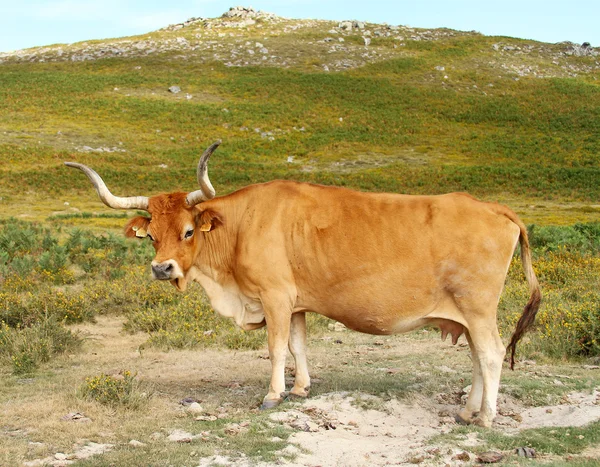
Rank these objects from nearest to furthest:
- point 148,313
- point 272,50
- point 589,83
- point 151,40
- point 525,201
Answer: point 148,313 < point 525,201 < point 589,83 < point 272,50 < point 151,40

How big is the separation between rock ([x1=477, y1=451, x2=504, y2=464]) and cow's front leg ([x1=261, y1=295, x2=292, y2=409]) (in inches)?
92.6

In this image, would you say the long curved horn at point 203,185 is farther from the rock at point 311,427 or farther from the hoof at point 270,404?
the rock at point 311,427

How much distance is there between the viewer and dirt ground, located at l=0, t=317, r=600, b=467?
635 cm

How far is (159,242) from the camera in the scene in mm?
7852

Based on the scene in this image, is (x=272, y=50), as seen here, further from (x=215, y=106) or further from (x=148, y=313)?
(x=148, y=313)

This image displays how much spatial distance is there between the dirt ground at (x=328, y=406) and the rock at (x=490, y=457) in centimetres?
9

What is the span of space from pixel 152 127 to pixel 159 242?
2133 inches

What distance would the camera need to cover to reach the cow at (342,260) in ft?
23.8

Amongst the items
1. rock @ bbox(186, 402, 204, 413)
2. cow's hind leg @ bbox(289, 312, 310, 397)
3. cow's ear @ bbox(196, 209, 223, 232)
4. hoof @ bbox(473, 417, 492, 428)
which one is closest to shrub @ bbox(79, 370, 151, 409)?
rock @ bbox(186, 402, 204, 413)

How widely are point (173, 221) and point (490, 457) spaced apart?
4.02 metres

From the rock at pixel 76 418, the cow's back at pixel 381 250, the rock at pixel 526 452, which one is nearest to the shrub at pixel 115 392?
the rock at pixel 76 418

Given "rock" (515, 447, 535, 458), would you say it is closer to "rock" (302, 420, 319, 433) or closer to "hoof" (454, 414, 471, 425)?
"hoof" (454, 414, 471, 425)

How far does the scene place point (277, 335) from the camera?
766 centimetres

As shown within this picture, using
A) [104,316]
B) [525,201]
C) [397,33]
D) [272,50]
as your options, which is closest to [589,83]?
[397,33]
